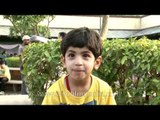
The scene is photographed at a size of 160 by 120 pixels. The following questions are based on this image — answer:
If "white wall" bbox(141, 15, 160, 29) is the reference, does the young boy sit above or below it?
below

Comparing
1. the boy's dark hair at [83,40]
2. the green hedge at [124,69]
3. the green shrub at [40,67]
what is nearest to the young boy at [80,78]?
the boy's dark hair at [83,40]

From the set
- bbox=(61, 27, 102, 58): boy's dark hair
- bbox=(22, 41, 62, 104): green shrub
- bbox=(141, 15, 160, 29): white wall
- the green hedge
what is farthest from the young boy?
bbox=(22, 41, 62, 104): green shrub

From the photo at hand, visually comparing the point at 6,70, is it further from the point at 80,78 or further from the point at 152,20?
the point at 152,20

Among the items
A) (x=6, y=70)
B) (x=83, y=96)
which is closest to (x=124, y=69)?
(x=6, y=70)

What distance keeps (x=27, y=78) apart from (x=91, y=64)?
157 centimetres

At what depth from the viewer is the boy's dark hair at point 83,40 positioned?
1267 millimetres

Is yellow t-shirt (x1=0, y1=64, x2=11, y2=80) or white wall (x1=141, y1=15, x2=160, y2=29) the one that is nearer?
white wall (x1=141, y1=15, x2=160, y2=29)

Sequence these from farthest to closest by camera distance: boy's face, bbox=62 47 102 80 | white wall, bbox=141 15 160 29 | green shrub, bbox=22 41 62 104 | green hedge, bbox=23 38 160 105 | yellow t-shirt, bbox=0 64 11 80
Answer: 1. green shrub, bbox=22 41 62 104
2. green hedge, bbox=23 38 160 105
3. yellow t-shirt, bbox=0 64 11 80
4. boy's face, bbox=62 47 102 80
5. white wall, bbox=141 15 160 29

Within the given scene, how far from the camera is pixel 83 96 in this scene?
4.24ft

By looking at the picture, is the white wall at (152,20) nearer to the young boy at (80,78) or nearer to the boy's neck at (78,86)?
the young boy at (80,78)

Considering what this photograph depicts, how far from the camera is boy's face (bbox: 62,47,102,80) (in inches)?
50.2

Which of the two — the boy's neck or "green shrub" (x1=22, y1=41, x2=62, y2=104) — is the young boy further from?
"green shrub" (x1=22, y1=41, x2=62, y2=104)

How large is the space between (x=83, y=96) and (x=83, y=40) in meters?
0.21
